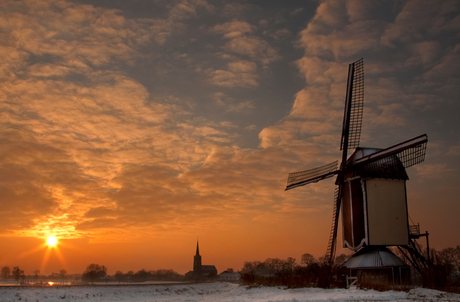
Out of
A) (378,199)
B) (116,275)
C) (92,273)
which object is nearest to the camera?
(378,199)

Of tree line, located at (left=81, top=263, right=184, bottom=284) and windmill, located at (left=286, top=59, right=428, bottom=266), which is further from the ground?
windmill, located at (left=286, top=59, right=428, bottom=266)

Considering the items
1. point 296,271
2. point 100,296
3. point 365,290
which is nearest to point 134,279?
point 100,296

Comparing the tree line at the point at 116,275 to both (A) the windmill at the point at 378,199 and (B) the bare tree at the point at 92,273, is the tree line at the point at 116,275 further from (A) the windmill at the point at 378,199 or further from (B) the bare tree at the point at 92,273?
(A) the windmill at the point at 378,199

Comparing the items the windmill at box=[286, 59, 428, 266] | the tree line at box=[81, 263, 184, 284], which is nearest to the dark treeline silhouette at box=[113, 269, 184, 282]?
the tree line at box=[81, 263, 184, 284]

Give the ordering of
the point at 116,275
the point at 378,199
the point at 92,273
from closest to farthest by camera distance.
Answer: the point at 378,199
the point at 92,273
the point at 116,275

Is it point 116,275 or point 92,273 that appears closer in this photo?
point 92,273

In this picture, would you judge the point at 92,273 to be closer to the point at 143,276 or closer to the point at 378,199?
the point at 143,276

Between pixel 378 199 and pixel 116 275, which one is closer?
pixel 378 199

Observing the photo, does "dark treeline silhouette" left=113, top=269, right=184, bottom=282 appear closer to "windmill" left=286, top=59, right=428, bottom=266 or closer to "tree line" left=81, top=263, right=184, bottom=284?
"tree line" left=81, top=263, right=184, bottom=284

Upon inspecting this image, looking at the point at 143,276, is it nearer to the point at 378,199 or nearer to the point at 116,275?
the point at 116,275

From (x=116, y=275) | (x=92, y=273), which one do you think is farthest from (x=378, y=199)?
(x=116, y=275)

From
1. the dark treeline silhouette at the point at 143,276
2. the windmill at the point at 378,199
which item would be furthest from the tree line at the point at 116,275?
the windmill at the point at 378,199

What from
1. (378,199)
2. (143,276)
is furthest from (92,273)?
(378,199)

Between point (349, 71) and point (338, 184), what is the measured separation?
42.0 ft
